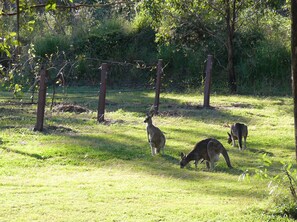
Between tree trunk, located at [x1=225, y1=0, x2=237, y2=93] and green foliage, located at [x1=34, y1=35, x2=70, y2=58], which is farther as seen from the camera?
green foliage, located at [x1=34, y1=35, x2=70, y2=58]

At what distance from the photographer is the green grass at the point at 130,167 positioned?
8703 millimetres

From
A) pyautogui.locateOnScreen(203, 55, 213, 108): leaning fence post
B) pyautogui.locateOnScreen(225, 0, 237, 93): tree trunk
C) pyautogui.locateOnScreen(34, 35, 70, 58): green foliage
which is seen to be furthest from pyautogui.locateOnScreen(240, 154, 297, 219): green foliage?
pyautogui.locateOnScreen(34, 35, 70, 58): green foliage

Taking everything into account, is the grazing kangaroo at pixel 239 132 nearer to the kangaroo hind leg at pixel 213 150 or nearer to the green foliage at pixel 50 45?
the kangaroo hind leg at pixel 213 150

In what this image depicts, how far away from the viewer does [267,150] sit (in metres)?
14.1

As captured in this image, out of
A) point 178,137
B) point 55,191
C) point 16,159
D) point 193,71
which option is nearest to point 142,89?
point 193,71

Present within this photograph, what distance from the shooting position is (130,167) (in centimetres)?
1221

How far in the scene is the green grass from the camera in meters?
8.70

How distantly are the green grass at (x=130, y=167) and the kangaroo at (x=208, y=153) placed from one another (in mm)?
182

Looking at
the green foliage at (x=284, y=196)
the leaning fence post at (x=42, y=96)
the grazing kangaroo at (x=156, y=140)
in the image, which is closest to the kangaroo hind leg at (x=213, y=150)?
the grazing kangaroo at (x=156, y=140)

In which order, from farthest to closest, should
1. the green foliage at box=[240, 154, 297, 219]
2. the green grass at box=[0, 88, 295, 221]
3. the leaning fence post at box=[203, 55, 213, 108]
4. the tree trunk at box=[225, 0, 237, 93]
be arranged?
the tree trunk at box=[225, 0, 237, 93], the leaning fence post at box=[203, 55, 213, 108], the green grass at box=[0, 88, 295, 221], the green foliage at box=[240, 154, 297, 219]

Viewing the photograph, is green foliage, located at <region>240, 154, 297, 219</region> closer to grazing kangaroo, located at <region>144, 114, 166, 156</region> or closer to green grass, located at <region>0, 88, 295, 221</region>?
green grass, located at <region>0, 88, 295, 221</region>

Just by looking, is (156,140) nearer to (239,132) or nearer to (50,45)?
(239,132)

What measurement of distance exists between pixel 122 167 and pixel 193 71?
18267 millimetres

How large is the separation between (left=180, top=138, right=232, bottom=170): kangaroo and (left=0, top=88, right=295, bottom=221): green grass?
0.60ft
